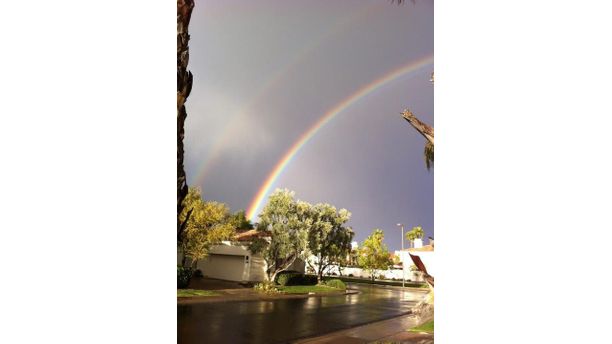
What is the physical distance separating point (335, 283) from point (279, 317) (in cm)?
51

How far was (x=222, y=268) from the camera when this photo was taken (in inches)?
158

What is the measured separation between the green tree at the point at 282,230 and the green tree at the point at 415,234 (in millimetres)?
780

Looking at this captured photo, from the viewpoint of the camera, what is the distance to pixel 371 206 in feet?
13.1

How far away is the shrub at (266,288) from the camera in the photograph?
12.8 feet

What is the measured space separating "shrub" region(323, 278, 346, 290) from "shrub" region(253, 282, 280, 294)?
392mm

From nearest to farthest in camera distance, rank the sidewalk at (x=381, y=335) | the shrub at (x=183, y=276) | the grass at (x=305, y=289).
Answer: the sidewalk at (x=381, y=335), the grass at (x=305, y=289), the shrub at (x=183, y=276)

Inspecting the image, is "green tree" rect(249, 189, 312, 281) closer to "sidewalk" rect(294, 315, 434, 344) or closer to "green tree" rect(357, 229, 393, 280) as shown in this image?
"green tree" rect(357, 229, 393, 280)

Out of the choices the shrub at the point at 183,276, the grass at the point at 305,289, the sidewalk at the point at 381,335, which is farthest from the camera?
the shrub at the point at 183,276

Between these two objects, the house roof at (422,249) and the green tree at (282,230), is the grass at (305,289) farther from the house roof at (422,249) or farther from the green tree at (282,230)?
the house roof at (422,249)

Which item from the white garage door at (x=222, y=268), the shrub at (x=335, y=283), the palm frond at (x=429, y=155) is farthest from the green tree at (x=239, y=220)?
the palm frond at (x=429, y=155)

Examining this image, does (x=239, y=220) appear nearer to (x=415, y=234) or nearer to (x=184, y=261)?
(x=184, y=261)
